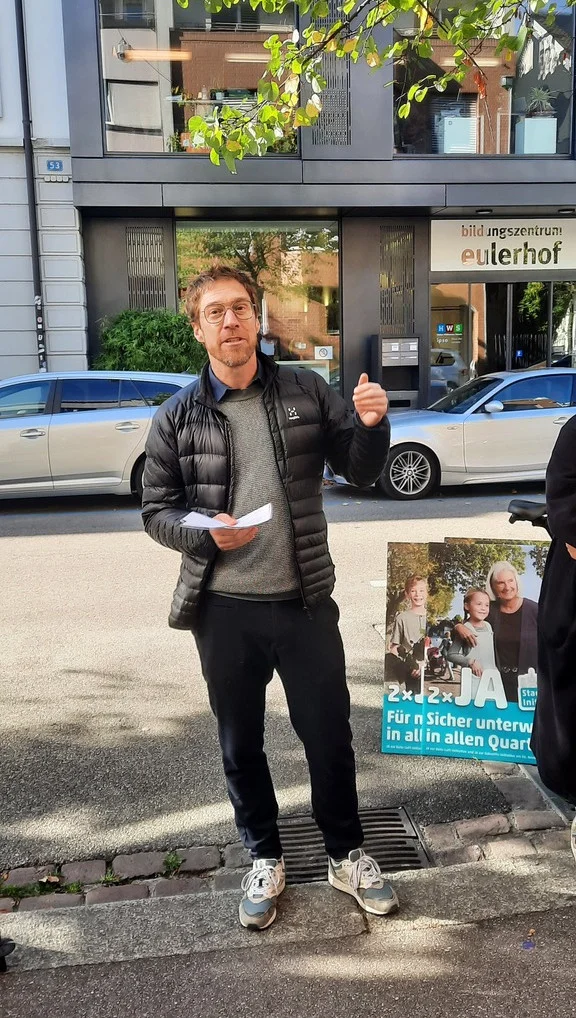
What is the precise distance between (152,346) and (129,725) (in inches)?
408

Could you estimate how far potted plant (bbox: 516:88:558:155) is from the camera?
51.8 ft

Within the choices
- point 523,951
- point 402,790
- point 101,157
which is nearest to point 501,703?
point 402,790

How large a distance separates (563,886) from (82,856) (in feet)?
5.71

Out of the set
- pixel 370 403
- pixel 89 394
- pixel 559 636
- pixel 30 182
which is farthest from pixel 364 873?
pixel 30 182

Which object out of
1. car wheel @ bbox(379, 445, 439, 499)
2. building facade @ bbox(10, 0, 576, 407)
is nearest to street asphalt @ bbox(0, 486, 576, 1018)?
car wheel @ bbox(379, 445, 439, 499)

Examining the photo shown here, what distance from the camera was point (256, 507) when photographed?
2736mm

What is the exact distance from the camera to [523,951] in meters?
2.58

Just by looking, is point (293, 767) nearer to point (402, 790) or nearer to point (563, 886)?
point (402, 790)

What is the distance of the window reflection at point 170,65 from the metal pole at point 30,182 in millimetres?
1337

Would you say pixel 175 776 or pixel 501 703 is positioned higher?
pixel 501 703

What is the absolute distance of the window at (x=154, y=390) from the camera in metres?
10.4

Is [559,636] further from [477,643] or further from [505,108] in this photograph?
Answer: [505,108]

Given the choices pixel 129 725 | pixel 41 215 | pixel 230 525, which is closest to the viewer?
pixel 230 525

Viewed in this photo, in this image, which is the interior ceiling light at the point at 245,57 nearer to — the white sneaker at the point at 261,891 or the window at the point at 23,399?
the window at the point at 23,399
